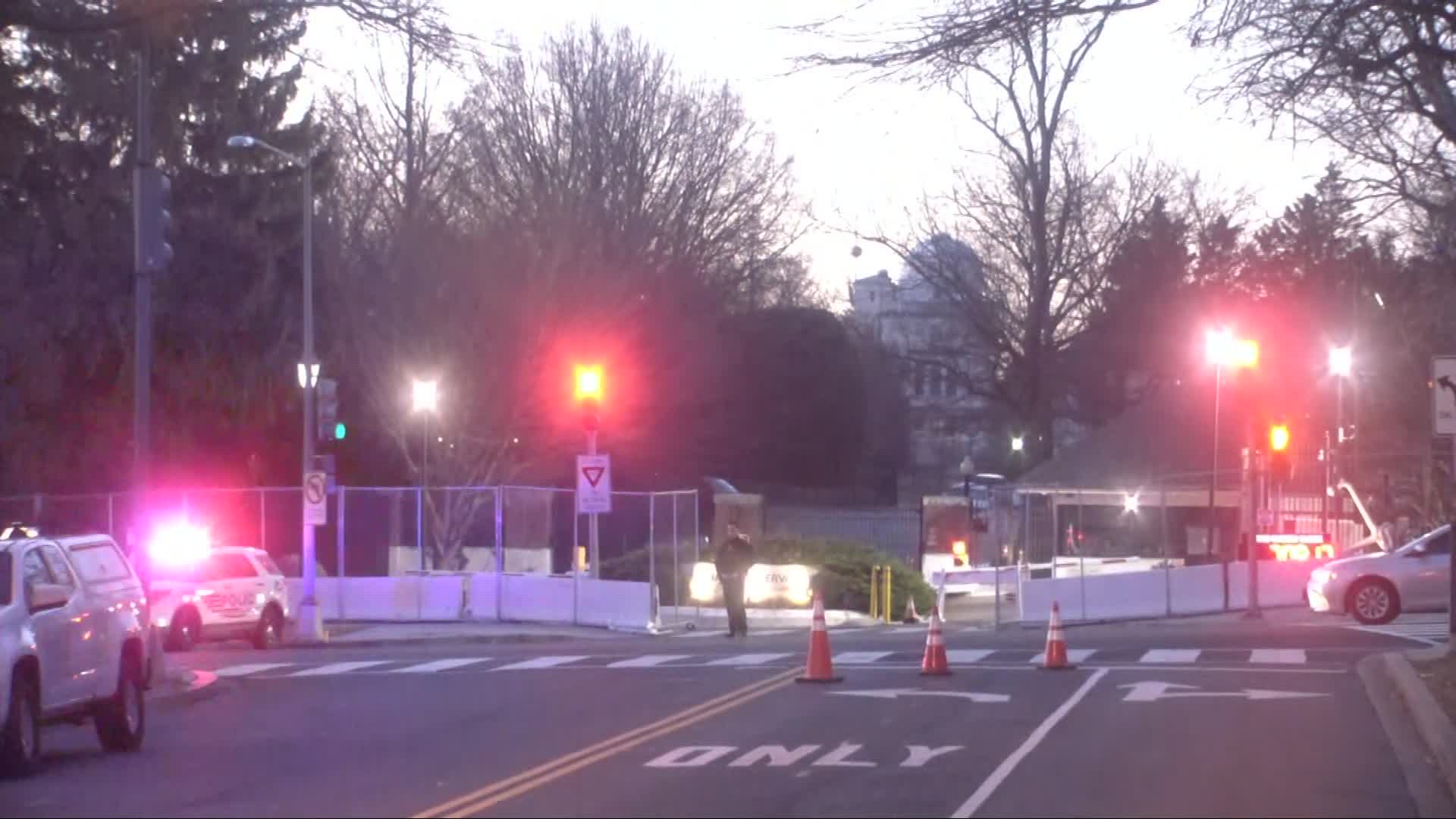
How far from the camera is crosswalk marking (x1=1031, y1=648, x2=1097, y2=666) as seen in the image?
21969 millimetres

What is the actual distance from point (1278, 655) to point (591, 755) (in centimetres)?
1128

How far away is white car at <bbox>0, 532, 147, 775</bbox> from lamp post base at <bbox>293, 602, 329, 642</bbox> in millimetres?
14753

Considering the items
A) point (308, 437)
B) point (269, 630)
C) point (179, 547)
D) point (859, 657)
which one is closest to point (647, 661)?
point (859, 657)

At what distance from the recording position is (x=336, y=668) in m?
24.4

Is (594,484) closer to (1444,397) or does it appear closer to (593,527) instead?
(593,527)

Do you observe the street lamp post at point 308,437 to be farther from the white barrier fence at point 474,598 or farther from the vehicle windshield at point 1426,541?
the vehicle windshield at point 1426,541

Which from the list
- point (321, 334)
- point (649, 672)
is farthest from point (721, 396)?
point (649, 672)

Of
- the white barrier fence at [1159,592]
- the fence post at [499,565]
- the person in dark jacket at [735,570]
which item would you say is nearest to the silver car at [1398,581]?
the white barrier fence at [1159,592]

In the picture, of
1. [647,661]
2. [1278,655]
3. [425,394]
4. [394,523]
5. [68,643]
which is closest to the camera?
[68,643]

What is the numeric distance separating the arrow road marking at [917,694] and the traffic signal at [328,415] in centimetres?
1545

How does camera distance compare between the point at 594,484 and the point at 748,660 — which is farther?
the point at 594,484

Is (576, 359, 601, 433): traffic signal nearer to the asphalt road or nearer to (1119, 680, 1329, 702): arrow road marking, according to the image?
the asphalt road

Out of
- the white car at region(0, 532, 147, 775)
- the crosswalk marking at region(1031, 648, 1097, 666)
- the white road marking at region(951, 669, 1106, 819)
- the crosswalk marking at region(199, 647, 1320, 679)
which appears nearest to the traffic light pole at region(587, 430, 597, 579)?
the crosswalk marking at region(199, 647, 1320, 679)

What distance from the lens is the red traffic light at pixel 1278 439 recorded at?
32.4 meters
